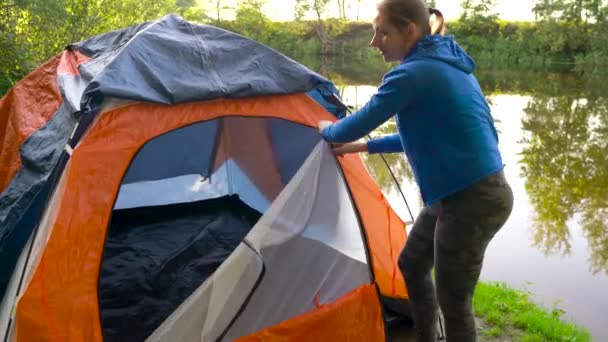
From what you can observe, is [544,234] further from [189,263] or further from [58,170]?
[58,170]

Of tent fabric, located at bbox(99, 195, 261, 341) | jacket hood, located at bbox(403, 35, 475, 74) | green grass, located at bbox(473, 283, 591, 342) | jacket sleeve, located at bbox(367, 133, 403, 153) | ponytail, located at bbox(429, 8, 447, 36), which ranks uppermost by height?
ponytail, located at bbox(429, 8, 447, 36)

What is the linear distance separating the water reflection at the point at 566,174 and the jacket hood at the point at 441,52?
321cm

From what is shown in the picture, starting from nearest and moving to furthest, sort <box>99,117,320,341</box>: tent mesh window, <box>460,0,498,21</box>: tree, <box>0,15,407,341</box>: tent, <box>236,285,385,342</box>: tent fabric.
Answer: <box>0,15,407,341</box>: tent < <box>236,285,385,342</box>: tent fabric < <box>99,117,320,341</box>: tent mesh window < <box>460,0,498,21</box>: tree

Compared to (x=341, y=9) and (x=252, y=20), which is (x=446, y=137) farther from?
(x=341, y=9)

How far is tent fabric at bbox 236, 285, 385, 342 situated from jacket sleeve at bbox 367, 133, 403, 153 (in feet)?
2.01

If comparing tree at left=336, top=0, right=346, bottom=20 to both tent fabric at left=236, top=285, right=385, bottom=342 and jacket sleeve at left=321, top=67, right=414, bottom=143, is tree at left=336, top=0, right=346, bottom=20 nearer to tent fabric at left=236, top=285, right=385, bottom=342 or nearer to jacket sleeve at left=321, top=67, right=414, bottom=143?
tent fabric at left=236, top=285, right=385, bottom=342

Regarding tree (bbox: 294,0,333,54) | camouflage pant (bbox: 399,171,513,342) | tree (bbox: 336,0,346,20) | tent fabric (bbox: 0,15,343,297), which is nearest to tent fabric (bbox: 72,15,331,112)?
tent fabric (bbox: 0,15,343,297)

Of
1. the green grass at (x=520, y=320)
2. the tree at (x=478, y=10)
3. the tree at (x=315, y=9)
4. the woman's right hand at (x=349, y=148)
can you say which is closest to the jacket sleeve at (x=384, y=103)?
the woman's right hand at (x=349, y=148)

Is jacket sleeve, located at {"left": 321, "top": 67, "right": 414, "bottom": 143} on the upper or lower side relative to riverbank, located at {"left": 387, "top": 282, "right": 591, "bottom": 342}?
upper

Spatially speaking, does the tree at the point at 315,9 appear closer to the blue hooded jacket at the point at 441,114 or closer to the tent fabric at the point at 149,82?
the tent fabric at the point at 149,82

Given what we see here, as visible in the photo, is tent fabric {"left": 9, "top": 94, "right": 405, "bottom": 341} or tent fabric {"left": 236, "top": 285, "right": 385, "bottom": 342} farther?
tent fabric {"left": 236, "top": 285, "right": 385, "bottom": 342}

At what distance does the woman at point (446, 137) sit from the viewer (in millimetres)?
1639

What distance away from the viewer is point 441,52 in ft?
5.42

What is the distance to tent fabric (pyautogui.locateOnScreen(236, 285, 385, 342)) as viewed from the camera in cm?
215
